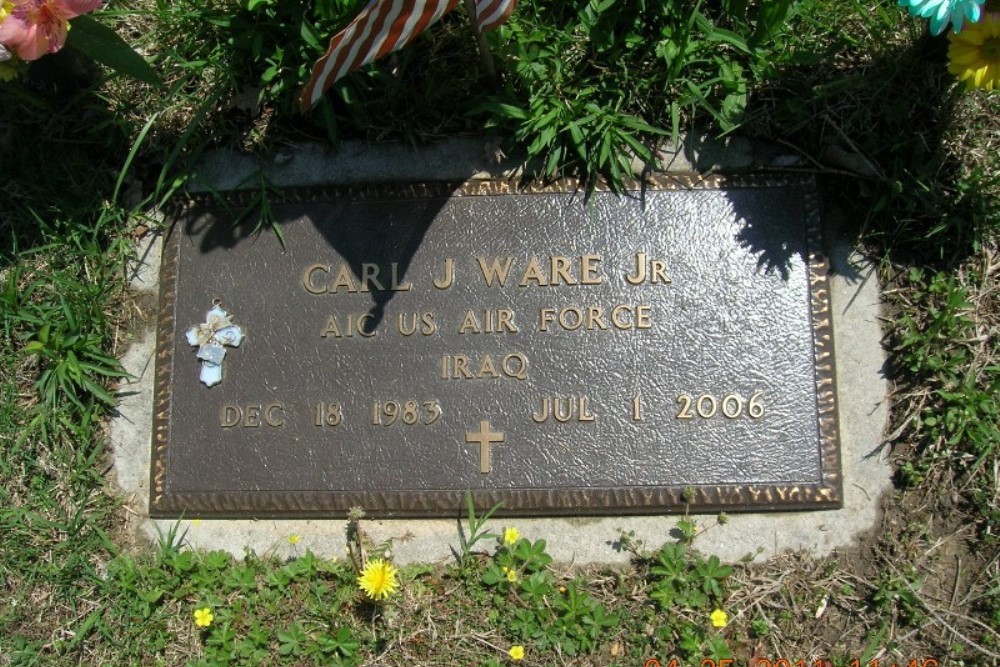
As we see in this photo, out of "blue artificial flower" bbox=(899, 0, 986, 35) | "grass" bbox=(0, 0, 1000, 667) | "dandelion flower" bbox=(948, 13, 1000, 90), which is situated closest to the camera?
"blue artificial flower" bbox=(899, 0, 986, 35)

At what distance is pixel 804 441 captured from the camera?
92.1 inches

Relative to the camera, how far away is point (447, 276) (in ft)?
8.16

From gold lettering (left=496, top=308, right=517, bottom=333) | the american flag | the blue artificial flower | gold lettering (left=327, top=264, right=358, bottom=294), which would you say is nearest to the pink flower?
the american flag

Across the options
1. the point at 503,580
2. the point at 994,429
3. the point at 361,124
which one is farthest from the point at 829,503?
the point at 361,124

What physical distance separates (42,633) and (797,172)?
2515mm

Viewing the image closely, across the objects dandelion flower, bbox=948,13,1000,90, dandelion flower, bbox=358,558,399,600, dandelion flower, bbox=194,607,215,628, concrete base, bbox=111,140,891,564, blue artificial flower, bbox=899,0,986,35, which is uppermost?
blue artificial flower, bbox=899,0,986,35

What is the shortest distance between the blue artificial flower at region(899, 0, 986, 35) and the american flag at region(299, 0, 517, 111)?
101cm

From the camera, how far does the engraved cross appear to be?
2.39 meters

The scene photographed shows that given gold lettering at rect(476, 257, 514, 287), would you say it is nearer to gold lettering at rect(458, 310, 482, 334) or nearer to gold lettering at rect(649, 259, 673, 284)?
gold lettering at rect(458, 310, 482, 334)

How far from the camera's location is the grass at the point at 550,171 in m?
2.33

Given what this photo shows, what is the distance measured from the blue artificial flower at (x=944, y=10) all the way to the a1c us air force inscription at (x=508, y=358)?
52 centimetres

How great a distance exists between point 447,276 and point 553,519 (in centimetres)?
74

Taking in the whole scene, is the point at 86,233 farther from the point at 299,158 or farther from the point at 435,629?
the point at 435,629

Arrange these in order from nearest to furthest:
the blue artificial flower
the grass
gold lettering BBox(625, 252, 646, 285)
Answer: the blue artificial flower < the grass < gold lettering BBox(625, 252, 646, 285)
